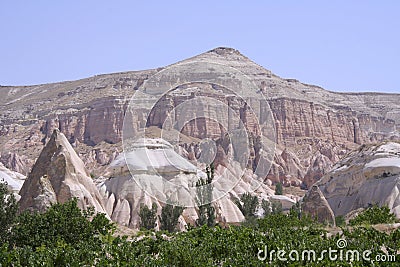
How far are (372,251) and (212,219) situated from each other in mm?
25293

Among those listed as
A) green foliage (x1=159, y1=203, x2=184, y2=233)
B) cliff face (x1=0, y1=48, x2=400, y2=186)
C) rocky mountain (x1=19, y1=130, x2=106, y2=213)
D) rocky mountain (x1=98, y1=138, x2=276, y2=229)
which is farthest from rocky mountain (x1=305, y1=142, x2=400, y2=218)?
cliff face (x1=0, y1=48, x2=400, y2=186)

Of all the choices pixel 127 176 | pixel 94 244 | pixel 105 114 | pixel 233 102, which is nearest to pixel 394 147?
pixel 127 176

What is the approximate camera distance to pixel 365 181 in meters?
55.8

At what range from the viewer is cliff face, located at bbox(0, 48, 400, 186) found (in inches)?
4887

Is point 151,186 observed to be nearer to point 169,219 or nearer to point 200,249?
point 169,219

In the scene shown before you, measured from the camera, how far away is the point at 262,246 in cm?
1572

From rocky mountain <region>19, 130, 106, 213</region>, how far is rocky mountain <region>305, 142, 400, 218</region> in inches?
717

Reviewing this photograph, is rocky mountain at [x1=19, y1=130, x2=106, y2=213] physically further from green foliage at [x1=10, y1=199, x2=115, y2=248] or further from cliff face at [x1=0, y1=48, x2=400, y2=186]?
cliff face at [x1=0, y1=48, x2=400, y2=186]

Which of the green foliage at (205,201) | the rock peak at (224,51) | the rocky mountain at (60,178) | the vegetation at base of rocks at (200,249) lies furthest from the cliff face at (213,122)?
the vegetation at base of rocks at (200,249)

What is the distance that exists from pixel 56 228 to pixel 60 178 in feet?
44.0
